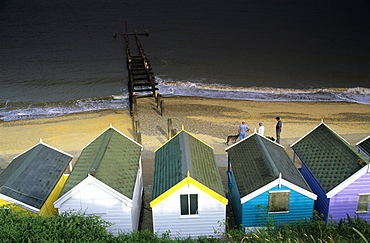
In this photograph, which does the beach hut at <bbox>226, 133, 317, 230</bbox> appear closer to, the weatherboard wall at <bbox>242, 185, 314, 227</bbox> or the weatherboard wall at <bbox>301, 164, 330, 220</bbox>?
the weatherboard wall at <bbox>242, 185, 314, 227</bbox>

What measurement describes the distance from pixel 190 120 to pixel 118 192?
→ 1507cm

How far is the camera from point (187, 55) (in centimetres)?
4844

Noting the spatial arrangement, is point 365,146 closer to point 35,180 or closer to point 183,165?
point 183,165

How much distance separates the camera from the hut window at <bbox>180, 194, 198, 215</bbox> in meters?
11.6

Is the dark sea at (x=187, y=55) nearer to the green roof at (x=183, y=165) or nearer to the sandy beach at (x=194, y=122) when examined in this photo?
the sandy beach at (x=194, y=122)

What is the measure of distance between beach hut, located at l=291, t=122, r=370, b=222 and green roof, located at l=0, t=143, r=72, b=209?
9.71 metres

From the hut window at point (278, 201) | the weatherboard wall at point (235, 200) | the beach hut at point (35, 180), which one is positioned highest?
the beach hut at point (35, 180)

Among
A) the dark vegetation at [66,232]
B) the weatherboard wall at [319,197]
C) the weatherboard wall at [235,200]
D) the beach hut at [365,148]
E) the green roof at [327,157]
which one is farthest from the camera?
the beach hut at [365,148]

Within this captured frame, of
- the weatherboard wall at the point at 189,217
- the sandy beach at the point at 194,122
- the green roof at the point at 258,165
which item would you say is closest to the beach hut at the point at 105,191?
the weatherboard wall at the point at 189,217

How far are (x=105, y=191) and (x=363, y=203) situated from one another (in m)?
8.80

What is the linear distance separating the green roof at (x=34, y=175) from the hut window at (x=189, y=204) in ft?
15.7

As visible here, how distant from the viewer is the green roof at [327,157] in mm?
12023

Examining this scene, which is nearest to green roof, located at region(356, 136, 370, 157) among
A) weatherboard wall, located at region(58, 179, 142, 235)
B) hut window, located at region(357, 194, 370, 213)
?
hut window, located at region(357, 194, 370, 213)

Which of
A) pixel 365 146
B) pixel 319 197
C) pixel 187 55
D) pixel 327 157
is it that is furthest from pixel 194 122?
pixel 187 55
